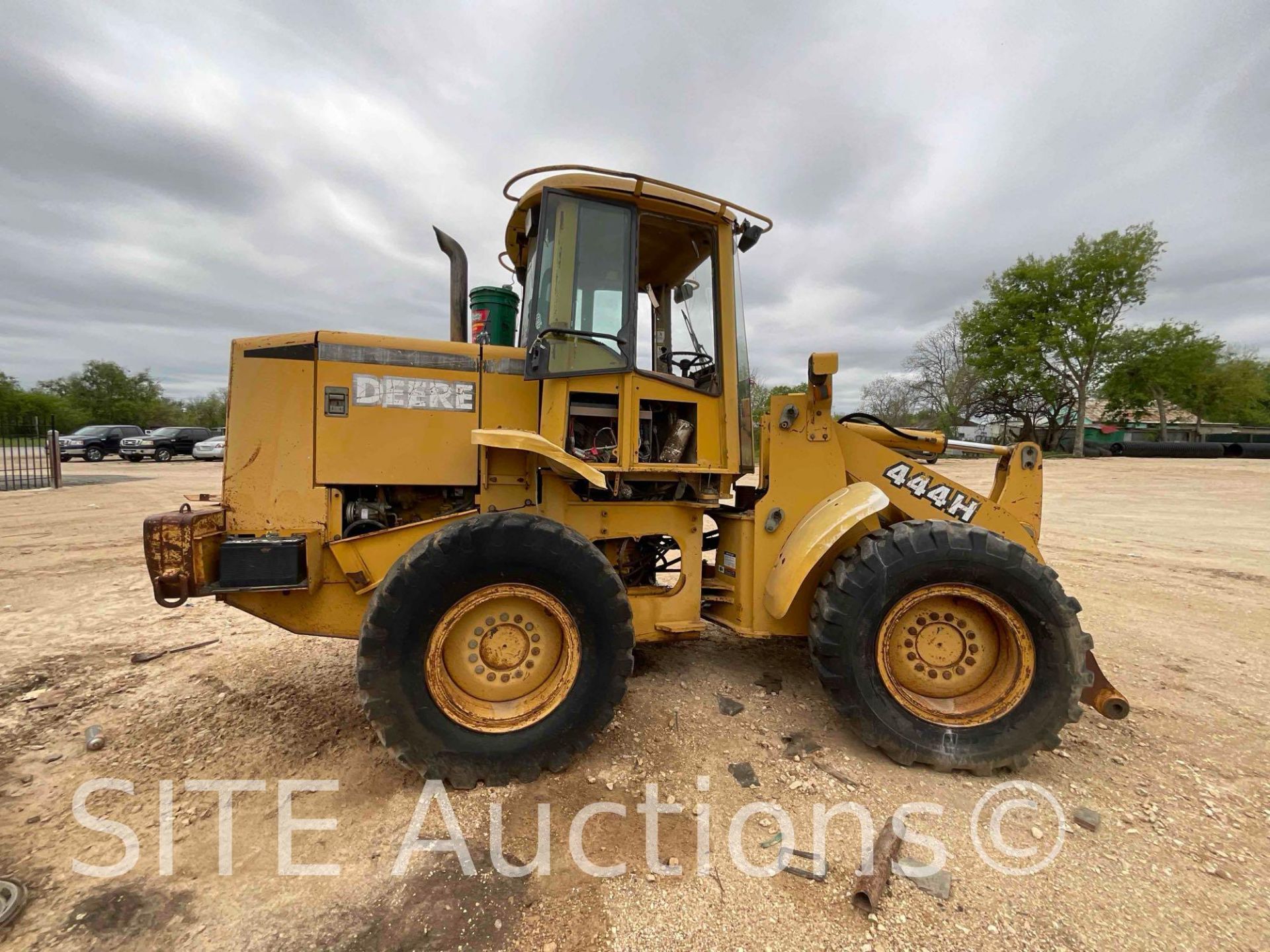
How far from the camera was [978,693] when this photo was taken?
2.77 m

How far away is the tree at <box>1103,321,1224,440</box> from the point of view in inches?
1211

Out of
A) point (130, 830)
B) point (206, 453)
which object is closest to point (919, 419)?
point (206, 453)

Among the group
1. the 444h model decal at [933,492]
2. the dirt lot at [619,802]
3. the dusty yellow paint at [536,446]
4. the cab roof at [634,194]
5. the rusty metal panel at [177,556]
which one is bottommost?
the dirt lot at [619,802]

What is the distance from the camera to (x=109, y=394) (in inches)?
2041

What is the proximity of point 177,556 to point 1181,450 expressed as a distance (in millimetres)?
36641

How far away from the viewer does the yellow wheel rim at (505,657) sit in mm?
2512

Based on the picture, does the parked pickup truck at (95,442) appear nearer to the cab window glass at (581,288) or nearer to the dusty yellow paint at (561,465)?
the dusty yellow paint at (561,465)

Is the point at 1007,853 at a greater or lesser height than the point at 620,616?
lesser

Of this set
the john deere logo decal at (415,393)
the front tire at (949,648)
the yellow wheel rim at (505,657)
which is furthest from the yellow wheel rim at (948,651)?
the john deere logo decal at (415,393)

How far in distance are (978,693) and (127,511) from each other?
44.7ft

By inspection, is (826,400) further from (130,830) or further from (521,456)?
(130,830)

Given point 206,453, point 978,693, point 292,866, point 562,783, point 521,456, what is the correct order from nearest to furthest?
point 292,866, point 562,783, point 978,693, point 521,456, point 206,453

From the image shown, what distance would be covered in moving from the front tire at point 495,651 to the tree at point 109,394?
64.4m

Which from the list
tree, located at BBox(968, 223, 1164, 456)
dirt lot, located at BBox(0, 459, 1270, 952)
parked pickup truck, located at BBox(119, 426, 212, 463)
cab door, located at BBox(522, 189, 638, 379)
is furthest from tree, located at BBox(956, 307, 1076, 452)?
parked pickup truck, located at BBox(119, 426, 212, 463)
